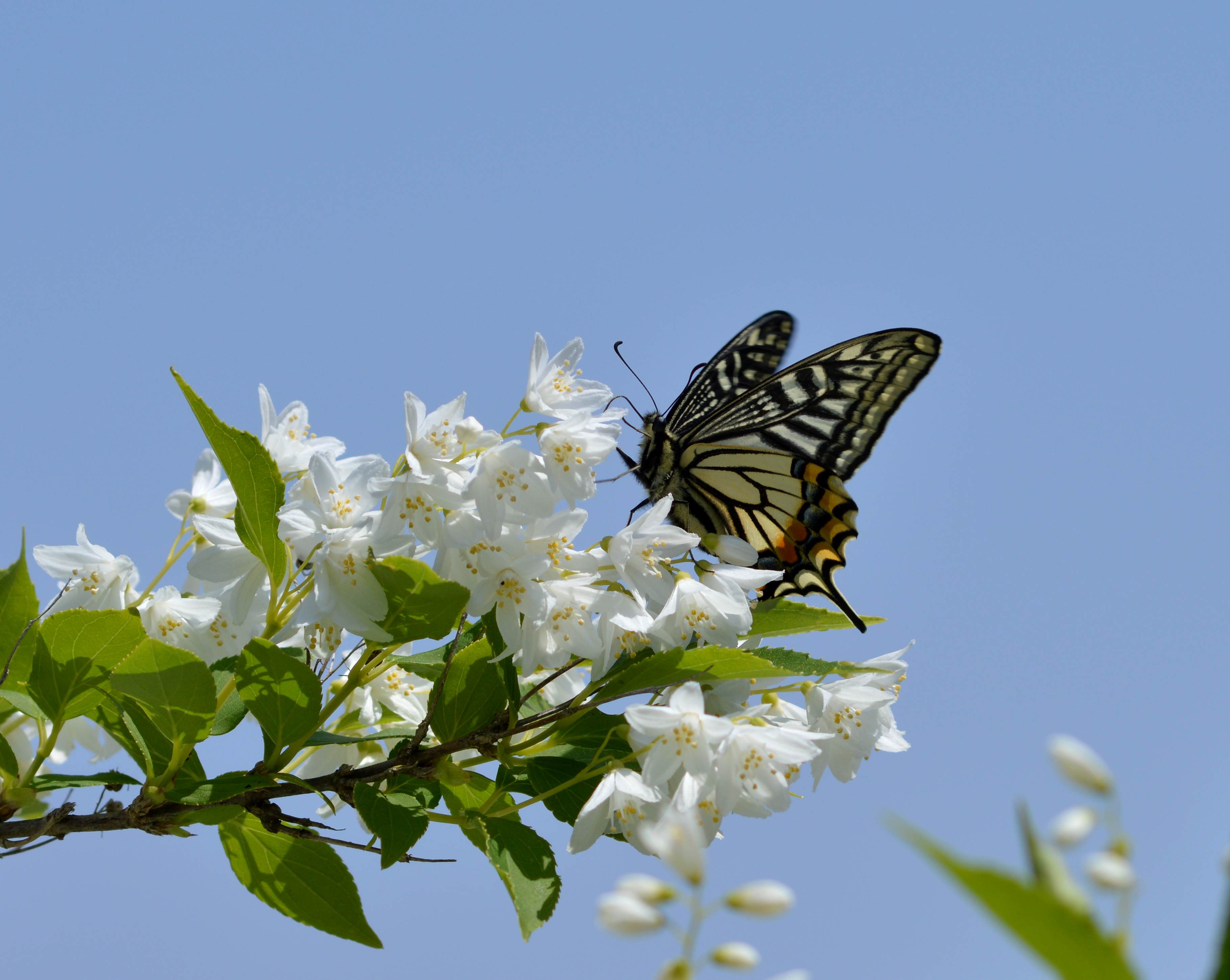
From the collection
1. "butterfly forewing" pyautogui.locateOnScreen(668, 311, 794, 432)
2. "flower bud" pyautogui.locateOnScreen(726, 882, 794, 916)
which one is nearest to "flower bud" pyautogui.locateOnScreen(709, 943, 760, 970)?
"flower bud" pyautogui.locateOnScreen(726, 882, 794, 916)

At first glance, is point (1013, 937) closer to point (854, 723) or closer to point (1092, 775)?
point (1092, 775)

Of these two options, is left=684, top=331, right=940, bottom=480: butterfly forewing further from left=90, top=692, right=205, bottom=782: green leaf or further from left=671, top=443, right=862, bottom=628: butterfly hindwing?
left=90, top=692, right=205, bottom=782: green leaf

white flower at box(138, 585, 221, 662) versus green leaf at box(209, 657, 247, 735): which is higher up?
white flower at box(138, 585, 221, 662)

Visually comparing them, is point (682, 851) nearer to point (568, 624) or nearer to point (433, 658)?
point (568, 624)

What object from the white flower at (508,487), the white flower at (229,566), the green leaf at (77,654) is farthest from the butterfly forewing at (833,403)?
the green leaf at (77,654)

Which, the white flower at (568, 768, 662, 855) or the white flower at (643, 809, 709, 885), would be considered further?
the white flower at (568, 768, 662, 855)
